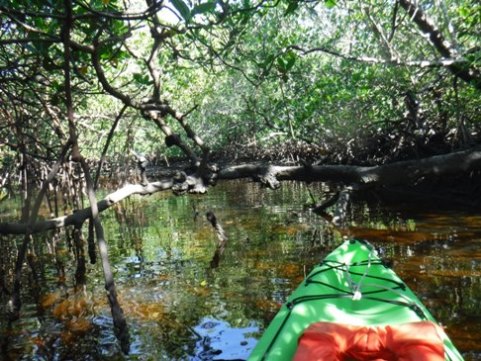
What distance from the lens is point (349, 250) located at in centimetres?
443

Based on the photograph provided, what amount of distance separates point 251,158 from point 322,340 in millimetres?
17751

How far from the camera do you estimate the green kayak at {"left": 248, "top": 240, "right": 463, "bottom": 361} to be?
2627mm

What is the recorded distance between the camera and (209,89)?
45.5ft

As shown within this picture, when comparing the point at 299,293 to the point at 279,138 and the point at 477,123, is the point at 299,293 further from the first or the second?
the point at 279,138

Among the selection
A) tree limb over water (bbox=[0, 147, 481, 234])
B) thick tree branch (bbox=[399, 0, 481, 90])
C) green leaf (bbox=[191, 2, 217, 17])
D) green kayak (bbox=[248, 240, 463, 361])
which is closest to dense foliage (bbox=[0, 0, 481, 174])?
thick tree branch (bbox=[399, 0, 481, 90])

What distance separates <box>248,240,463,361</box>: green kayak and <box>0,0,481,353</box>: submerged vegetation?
537 millimetres

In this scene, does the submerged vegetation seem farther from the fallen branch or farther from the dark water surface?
the dark water surface

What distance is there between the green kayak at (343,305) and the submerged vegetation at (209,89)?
0.54m

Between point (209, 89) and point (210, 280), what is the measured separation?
9.08m

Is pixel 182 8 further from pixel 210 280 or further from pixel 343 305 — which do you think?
pixel 210 280

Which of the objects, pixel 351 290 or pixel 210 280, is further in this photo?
pixel 210 280

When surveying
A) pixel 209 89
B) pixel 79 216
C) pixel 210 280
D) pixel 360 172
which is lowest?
pixel 210 280

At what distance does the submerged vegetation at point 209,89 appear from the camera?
2.83 m

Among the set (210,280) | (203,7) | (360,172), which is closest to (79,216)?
(203,7)
